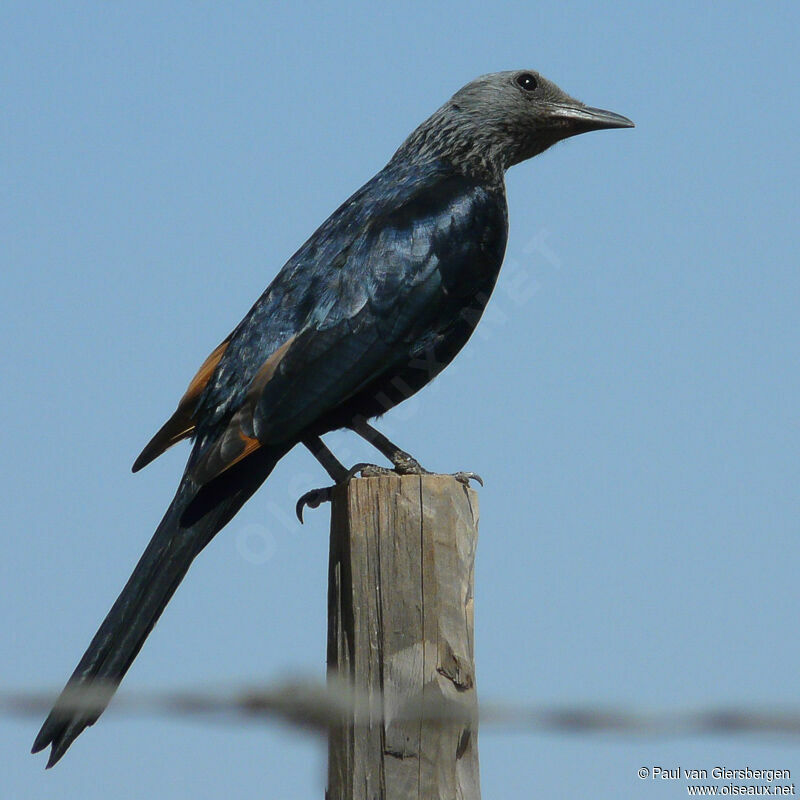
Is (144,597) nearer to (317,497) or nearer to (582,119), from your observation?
(317,497)

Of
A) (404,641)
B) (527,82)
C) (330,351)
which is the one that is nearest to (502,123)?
(527,82)

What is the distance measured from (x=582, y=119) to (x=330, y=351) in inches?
93.9

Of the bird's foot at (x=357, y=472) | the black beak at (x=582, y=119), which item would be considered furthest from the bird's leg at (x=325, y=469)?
the black beak at (x=582, y=119)

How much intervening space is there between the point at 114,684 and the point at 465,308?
2.28 m

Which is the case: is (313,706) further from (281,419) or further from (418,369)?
(418,369)

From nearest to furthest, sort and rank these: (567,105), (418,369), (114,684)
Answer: (114,684)
(418,369)
(567,105)

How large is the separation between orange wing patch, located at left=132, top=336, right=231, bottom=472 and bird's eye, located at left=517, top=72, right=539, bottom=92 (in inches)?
94.1

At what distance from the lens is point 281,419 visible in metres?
4.79

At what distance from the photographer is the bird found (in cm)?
452

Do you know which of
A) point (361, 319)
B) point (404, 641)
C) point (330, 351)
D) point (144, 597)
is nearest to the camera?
point (404, 641)

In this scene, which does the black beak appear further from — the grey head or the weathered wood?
the weathered wood

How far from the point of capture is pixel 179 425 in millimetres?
5359

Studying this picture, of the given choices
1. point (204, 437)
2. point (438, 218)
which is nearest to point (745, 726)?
point (204, 437)

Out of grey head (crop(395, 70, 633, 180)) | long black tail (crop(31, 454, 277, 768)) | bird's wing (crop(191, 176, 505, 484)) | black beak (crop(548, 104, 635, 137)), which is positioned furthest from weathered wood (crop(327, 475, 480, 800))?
black beak (crop(548, 104, 635, 137))
